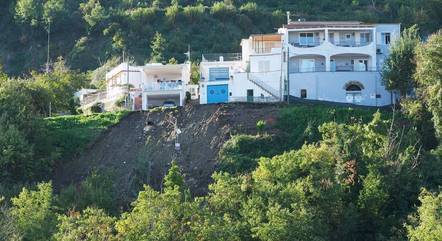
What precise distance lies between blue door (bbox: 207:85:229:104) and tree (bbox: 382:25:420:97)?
39.7 feet

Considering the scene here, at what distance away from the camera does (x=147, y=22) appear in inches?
4424

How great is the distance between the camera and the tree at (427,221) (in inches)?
2008

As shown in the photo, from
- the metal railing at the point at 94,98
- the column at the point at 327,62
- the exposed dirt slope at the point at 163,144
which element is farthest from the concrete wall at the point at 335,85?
the metal railing at the point at 94,98

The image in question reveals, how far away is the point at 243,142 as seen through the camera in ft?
221

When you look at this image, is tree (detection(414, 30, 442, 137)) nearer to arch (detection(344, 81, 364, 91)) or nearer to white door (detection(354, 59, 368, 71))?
arch (detection(344, 81, 364, 91))

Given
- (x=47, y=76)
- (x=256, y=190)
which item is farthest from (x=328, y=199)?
(x=47, y=76)

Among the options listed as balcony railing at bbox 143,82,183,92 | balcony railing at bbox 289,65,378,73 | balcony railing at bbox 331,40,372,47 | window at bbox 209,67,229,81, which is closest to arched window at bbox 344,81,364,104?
balcony railing at bbox 289,65,378,73

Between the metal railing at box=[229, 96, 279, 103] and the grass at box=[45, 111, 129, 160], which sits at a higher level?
the metal railing at box=[229, 96, 279, 103]

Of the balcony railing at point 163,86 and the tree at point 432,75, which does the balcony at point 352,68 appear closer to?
the tree at point 432,75

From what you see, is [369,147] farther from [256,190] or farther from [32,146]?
[32,146]

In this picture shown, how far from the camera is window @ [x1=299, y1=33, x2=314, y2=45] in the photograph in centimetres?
7775

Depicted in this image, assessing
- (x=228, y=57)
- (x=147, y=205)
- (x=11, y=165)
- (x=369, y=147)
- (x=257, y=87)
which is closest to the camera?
(x=147, y=205)

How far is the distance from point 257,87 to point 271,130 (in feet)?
23.1

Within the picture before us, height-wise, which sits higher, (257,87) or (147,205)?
(257,87)
